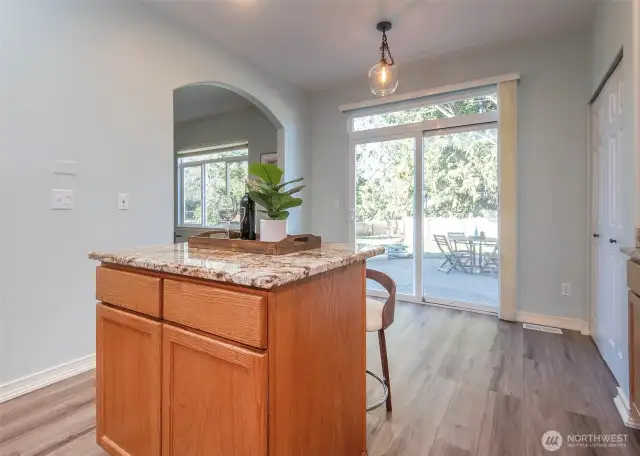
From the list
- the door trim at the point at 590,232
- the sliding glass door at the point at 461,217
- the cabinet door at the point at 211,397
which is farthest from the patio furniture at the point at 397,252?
the cabinet door at the point at 211,397

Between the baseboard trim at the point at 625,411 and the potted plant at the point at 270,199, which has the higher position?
the potted plant at the point at 270,199

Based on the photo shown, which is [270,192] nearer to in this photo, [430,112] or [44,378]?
[44,378]

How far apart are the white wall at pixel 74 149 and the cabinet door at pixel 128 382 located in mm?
1027

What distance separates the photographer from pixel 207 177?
5.90 metres

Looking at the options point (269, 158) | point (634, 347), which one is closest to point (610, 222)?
point (634, 347)

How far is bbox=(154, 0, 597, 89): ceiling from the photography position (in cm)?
255

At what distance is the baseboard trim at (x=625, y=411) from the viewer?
62.8 inches

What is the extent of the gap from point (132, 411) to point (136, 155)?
73.5 inches

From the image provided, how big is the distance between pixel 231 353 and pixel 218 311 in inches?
4.8

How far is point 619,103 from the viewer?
2.03 metres

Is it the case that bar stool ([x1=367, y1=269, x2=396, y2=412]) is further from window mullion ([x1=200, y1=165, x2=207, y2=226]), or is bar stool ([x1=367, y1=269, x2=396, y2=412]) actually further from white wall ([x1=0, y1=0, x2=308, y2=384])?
window mullion ([x1=200, y1=165, x2=207, y2=226])

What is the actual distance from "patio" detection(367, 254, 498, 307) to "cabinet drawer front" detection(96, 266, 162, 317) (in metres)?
3.14

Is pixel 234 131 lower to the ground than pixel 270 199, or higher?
higher

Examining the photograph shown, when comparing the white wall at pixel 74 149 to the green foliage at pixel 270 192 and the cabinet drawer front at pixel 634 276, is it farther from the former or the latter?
the cabinet drawer front at pixel 634 276
